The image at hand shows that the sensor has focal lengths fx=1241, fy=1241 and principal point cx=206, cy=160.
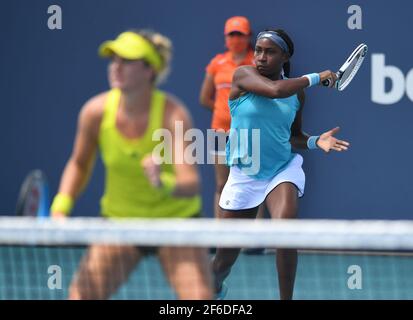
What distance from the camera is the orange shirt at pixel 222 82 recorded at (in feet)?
29.6

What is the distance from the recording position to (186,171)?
4.88 meters

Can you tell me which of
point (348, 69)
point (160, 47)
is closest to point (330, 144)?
point (348, 69)

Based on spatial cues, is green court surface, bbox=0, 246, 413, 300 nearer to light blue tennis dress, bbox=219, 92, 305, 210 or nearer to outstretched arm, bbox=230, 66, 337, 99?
light blue tennis dress, bbox=219, 92, 305, 210

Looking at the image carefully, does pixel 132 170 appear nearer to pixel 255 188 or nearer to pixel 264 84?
pixel 264 84

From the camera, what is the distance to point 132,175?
16.3 feet

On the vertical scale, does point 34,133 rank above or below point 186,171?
above

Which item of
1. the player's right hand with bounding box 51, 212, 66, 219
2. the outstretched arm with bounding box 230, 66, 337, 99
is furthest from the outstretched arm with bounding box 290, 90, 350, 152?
the player's right hand with bounding box 51, 212, 66, 219

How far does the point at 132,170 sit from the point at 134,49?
0.48 meters

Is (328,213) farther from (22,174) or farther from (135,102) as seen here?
(135,102)

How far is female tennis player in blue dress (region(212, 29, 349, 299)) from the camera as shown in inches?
261

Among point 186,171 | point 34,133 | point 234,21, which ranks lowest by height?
point 186,171

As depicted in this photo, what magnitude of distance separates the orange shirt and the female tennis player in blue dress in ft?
7.19
